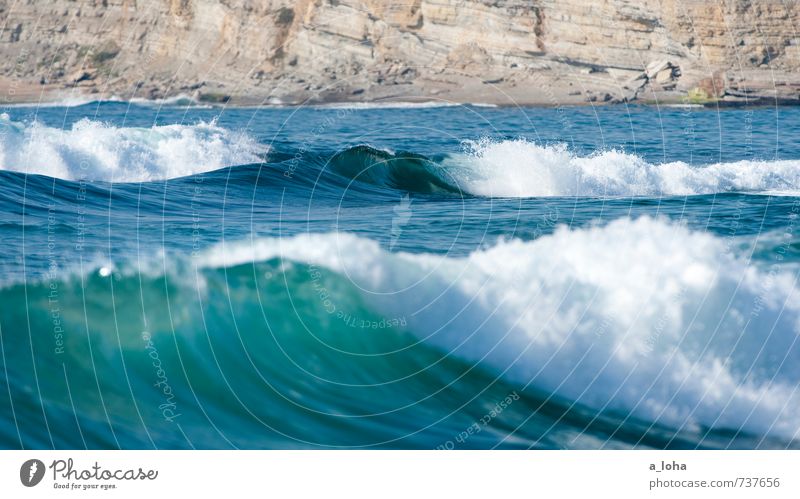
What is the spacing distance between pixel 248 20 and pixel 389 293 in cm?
4920

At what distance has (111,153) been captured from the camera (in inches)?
655

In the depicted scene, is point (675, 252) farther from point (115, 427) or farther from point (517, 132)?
point (517, 132)

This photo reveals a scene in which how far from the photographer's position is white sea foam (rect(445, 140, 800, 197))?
16.2 metres

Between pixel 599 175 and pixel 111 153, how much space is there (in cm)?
851

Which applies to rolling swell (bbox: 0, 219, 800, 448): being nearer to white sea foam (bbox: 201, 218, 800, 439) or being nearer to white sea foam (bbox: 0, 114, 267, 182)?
white sea foam (bbox: 201, 218, 800, 439)

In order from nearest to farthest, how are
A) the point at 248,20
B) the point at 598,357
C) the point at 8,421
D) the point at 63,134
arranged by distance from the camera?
the point at 8,421 < the point at 598,357 < the point at 63,134 < the point at 248,20

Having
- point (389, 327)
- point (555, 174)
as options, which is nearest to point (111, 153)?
point (555, 174)

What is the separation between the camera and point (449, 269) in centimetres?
996

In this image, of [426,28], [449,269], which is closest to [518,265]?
[449,269]

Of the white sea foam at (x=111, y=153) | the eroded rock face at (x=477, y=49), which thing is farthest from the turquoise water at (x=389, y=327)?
the eroded rock face at (x=477, y=49)

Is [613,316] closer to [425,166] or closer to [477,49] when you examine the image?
[425,166]

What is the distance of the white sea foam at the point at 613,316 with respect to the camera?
328 inches

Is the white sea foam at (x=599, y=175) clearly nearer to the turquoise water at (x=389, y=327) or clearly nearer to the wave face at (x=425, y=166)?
the wave face at (x=425, y=166)

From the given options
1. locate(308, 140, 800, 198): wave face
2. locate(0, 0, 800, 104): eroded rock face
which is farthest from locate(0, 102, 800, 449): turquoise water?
locate(0, 0, 800, 104): eroded rock face
